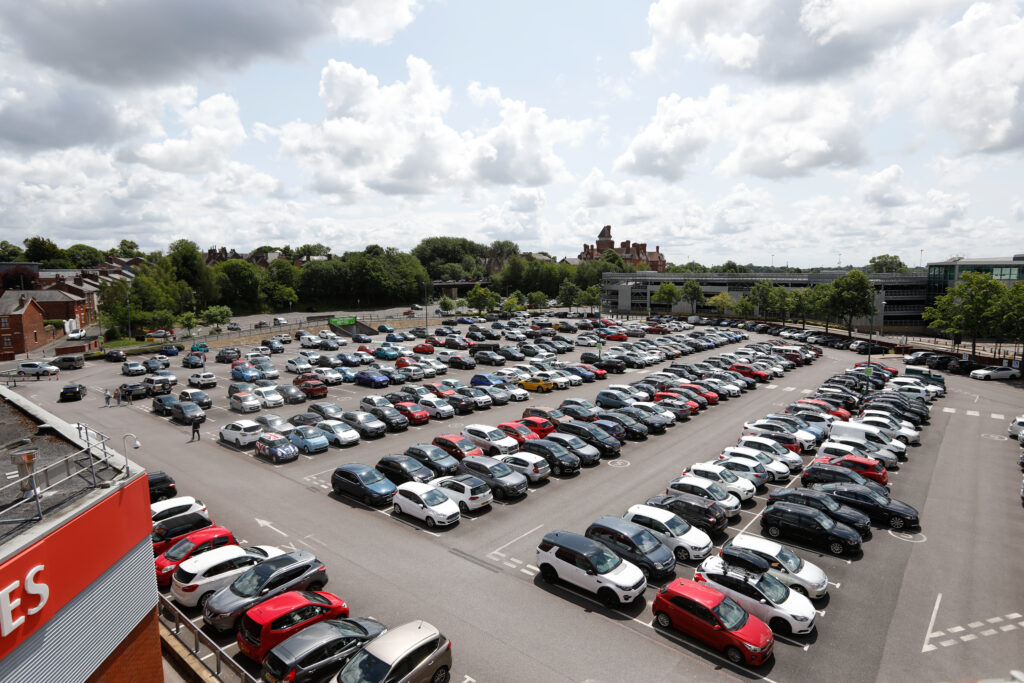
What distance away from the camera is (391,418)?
3061 centimetres

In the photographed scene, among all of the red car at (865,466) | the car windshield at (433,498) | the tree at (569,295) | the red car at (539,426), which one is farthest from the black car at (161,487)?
the tree at (569,295)

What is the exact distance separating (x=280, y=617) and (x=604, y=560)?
8.21 m

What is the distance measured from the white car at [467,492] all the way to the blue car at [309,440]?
9.16 meters

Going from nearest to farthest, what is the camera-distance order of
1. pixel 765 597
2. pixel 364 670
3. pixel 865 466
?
pixel 364 670 → pixel 765 597 → pixel 865 466

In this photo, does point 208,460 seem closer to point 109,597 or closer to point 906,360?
point 109,597

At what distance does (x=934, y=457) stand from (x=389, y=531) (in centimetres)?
2667

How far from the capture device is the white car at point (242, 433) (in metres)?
28.4

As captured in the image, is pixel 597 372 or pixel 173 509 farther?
pixel 597 372

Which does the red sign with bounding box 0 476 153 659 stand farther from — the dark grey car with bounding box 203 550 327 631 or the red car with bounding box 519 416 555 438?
the red car with bounding box 519 416 555 438

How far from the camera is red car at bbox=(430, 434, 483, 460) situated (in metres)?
24.8

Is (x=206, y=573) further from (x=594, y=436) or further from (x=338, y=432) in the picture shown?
(x=594, y=436)

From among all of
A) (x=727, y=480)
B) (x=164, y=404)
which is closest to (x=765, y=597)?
(x=727, y=480)

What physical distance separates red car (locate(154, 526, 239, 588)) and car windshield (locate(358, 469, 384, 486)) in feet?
18.4

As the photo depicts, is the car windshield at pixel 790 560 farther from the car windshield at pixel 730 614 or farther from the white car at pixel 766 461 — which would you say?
the white car at pixel 766 461
